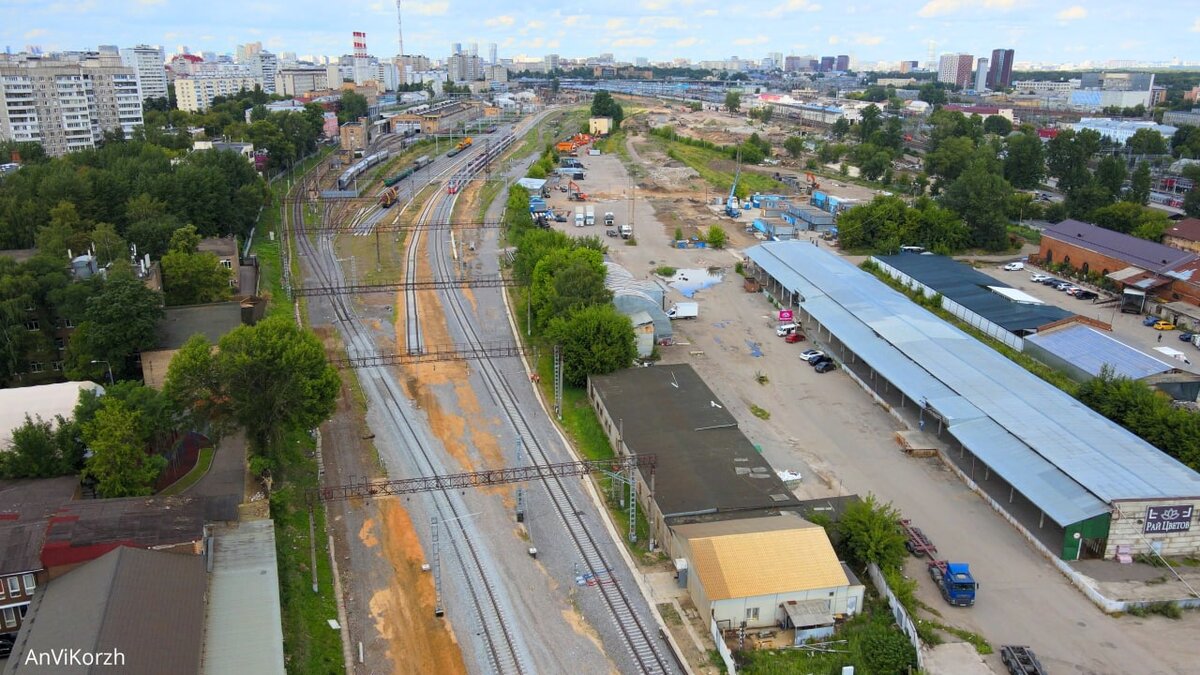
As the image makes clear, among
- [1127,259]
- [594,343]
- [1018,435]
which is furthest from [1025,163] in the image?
[594,343]

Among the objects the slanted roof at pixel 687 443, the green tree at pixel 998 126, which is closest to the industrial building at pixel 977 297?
the slanted roof at pixel 687 443

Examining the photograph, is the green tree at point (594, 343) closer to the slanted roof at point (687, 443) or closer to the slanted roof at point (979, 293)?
the slanted roof at point (687, 443)

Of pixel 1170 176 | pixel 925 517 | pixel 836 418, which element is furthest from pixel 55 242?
pixel 1170 176

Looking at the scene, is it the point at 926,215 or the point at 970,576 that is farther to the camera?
the point at 926,215

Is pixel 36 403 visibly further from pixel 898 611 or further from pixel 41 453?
pixel 898 611

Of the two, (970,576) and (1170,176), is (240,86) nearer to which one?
(1170,176)

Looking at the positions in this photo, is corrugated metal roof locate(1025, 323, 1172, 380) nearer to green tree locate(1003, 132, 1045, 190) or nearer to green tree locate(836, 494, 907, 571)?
green tree locate(836, 494, 907, 571)

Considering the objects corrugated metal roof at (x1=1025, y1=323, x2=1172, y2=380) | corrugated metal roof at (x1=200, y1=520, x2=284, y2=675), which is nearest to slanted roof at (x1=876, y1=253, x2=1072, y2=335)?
corrugated metal roof at (x1=1025, y1=323, x2=1172, y2=380)
